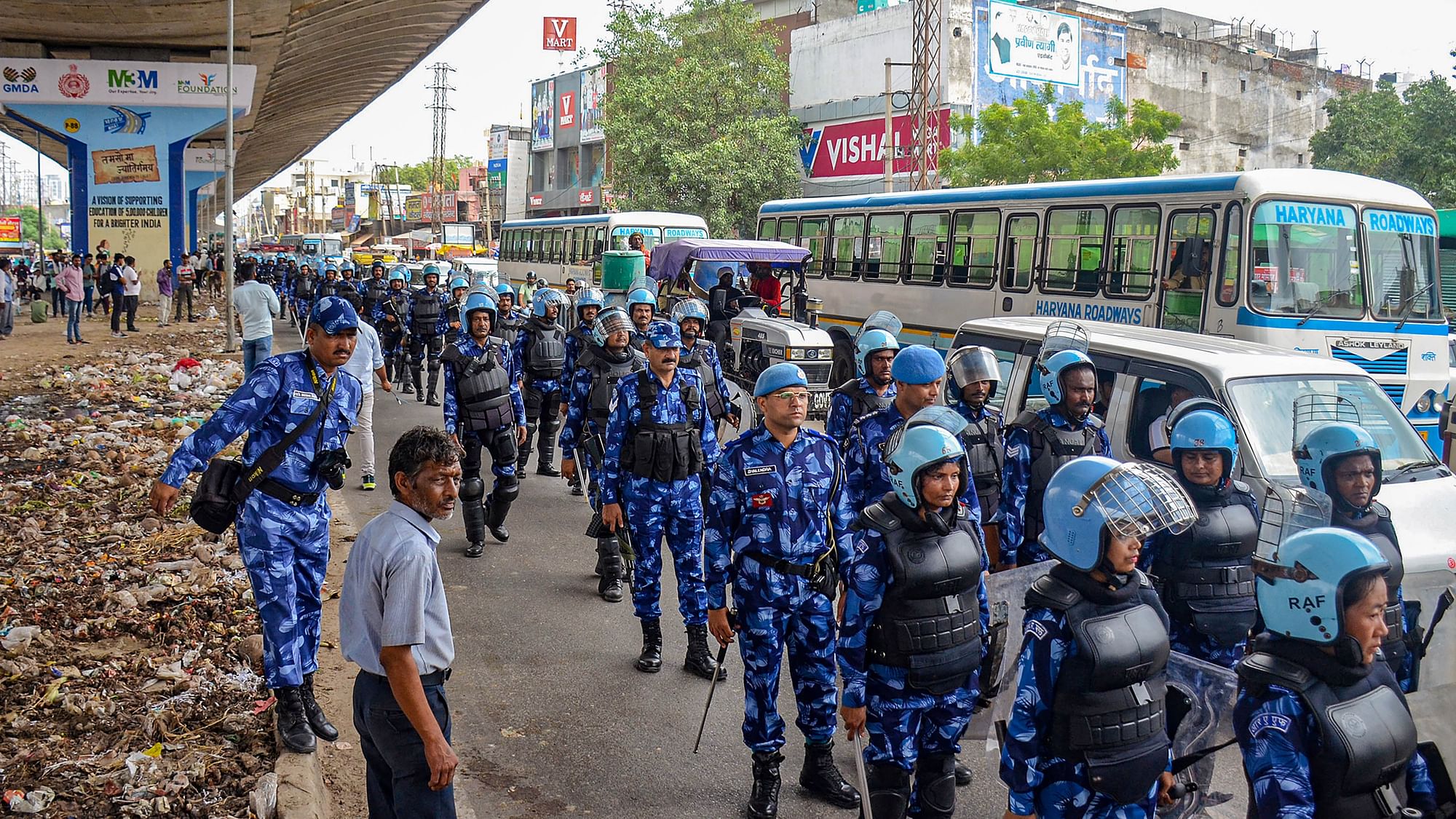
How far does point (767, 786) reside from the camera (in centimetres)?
480

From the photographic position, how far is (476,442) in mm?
9328

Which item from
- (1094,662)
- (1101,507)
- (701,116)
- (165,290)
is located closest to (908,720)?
(1094,662)

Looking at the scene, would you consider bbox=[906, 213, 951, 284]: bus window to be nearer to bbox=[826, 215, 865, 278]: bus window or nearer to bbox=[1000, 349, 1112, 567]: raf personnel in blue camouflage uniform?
bbox=[826, 215, 865, 278]: bus window

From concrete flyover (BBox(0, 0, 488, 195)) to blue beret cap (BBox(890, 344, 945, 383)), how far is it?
21612mm

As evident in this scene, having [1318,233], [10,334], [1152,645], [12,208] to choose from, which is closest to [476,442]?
[1152,645]

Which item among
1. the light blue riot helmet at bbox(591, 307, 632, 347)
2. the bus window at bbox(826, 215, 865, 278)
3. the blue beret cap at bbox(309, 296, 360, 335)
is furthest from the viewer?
the bus window at bbox(826, 215, 865, 278)

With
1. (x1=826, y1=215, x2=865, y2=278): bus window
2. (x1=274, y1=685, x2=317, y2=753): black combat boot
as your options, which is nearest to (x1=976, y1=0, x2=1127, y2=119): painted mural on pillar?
(x1=826, y1=215, x2=865, y2=278): bus window

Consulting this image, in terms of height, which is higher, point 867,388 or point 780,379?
point 780,379

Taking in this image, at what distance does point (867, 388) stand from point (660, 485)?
1311mm

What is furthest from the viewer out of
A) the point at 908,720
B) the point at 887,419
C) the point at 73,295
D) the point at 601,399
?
the point at 73,295

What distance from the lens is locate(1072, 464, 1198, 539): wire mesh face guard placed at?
10.7 feet

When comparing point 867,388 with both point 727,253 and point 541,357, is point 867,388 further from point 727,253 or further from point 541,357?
point 727,253

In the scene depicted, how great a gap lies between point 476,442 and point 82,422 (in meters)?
6.91

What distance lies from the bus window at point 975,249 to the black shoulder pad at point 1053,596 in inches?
527
